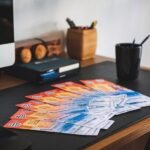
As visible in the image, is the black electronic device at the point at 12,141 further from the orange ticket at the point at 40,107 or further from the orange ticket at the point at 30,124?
the orange ticket at the point at 40,107

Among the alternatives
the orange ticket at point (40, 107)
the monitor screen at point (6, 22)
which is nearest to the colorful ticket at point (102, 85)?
the orange ticket at point (40, 107)

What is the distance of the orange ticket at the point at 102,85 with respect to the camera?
1.38 metres

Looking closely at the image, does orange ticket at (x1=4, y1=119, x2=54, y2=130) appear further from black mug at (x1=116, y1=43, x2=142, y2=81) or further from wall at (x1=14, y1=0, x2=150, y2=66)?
wall at (x1=14, y1=0, x2=150, y2=66)

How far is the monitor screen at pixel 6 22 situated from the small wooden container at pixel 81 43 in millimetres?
505

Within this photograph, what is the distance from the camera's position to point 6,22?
133 cm

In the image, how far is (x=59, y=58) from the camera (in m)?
1.65

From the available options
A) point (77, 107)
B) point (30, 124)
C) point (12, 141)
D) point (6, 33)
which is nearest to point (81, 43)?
point (6, 33)

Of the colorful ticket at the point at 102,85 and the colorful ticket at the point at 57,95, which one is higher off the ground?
the colorful ticket at the point at 102,85

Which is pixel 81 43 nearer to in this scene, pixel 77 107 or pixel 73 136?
pixel 77 107

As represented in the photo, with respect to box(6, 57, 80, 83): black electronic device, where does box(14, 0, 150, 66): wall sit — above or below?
above

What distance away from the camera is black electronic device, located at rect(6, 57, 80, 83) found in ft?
4.69

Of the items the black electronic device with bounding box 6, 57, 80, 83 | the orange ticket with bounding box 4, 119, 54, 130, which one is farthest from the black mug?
the orange ticket with bounding box 4, 119, 54, 130

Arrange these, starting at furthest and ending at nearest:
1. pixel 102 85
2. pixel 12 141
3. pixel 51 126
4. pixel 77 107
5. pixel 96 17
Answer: pixel 96 17
pixel 102 85
pixel 77 107
pixel 51 126
pixel 12 141

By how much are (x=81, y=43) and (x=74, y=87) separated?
45cm
